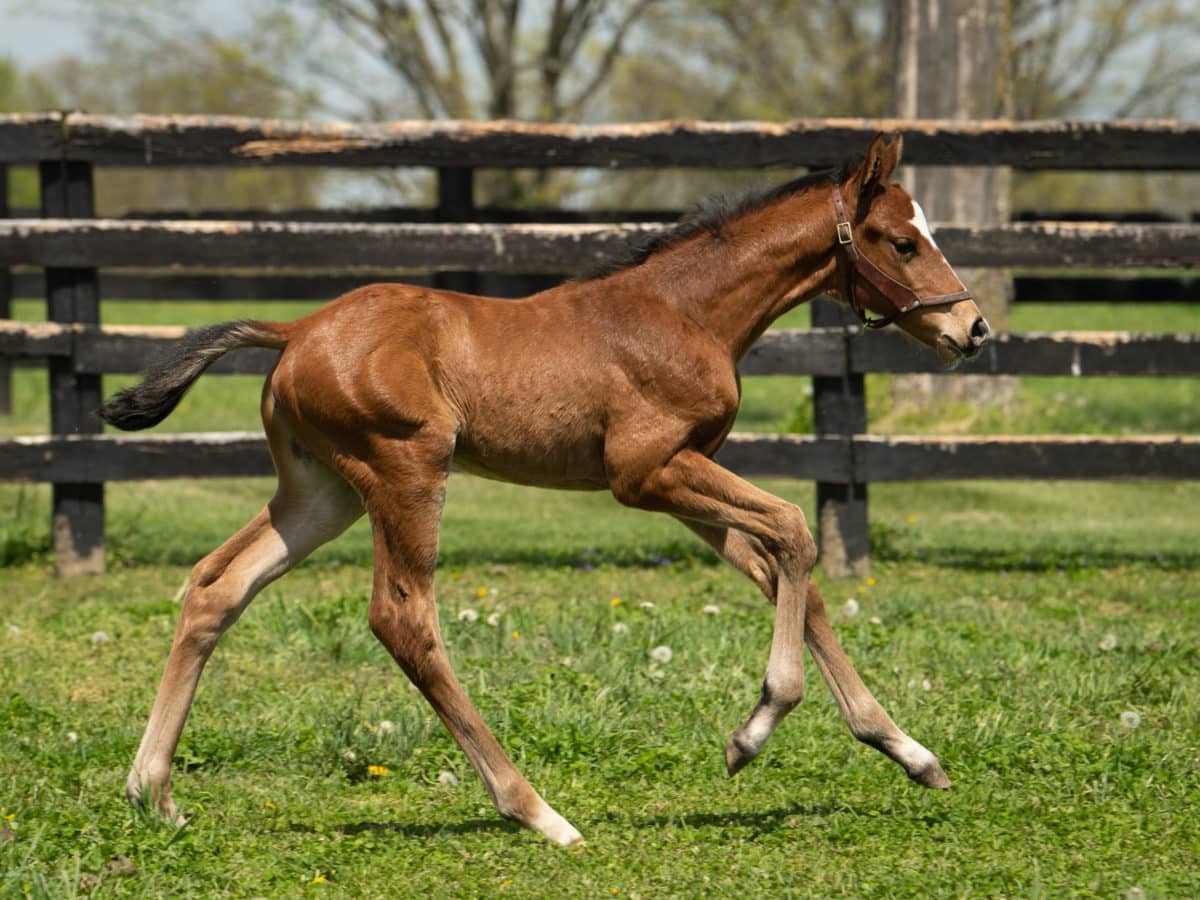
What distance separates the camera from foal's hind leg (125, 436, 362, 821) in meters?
4.26

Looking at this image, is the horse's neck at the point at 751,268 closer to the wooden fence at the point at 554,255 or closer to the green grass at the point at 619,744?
the green grass at the point at 619,744

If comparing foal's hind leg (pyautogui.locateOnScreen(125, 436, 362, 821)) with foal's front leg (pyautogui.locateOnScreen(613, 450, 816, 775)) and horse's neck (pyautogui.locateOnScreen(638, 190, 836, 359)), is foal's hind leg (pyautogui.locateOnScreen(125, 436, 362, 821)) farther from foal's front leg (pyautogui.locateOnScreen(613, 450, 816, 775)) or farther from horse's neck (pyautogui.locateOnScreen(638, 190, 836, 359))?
horse's neck (pyautogui.locateOnScreen(638, 190, 836, 359))

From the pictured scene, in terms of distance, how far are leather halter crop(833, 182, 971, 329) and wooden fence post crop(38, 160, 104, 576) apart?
4.48m

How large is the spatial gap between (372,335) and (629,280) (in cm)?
92

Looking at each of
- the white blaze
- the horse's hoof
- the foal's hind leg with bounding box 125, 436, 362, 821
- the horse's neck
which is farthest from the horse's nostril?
the foal's hind leg with bounding box 125, 436, 362, 821

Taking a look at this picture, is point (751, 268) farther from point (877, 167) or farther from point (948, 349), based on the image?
point (948, 349)

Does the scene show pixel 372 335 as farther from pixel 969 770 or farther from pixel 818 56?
pixel 818 56

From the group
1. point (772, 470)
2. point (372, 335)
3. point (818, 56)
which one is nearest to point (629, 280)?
point (372, 335)

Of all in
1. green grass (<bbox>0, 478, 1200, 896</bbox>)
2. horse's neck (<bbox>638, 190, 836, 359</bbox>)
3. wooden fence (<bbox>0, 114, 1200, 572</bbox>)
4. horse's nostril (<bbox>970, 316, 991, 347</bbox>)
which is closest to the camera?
green grass (<bbox>0, 478, 1200, 896</bbox>)

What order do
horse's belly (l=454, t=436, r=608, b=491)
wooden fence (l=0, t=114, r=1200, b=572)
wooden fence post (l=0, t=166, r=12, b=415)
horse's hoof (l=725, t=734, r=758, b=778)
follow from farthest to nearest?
A: wooden fence post (l=0, t=166, r=12, b=415)
wooden fence (l=0, t=114, r=1200, b=572)
horse's belly (l=454, t=436, r=608, b=491)
horse's hoof (l=725, t=734, r=758, b=778)

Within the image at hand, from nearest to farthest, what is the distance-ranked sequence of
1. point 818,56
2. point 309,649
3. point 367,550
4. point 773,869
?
point 773,869
point 309,649
point 367,550
point 818,56

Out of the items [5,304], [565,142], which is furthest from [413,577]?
[5,304]

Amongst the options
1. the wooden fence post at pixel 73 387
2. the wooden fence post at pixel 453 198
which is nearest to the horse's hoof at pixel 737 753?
the wooden fence post at pixel 73 387

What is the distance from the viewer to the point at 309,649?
6016mm
